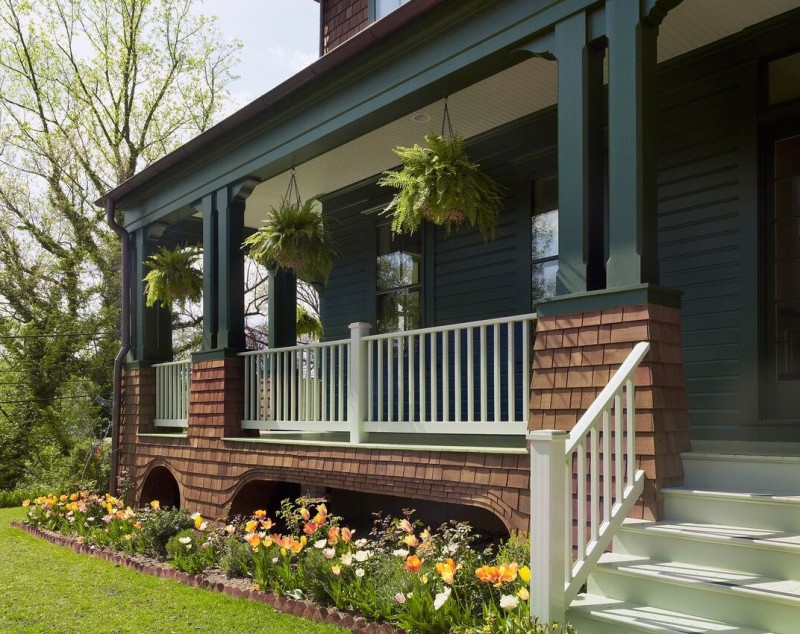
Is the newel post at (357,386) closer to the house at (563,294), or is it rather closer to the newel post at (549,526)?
the house at (563,294)

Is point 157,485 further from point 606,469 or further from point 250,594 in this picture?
point 606,469

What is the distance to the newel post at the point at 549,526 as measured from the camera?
3160mm

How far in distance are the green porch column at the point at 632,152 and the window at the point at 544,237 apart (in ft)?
8.70

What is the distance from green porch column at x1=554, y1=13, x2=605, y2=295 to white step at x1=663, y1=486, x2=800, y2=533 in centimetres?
125

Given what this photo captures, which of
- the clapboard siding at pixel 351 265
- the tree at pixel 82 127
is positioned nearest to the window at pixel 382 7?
the clapboard siding at pixel 351 265

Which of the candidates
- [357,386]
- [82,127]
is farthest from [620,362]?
[82,127]

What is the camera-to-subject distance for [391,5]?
8836 mm

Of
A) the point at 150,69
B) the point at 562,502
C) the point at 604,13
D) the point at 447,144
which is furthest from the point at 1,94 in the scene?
the point at 562,502

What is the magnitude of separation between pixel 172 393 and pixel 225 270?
6.32 ft

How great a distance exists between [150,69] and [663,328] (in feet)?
58.6

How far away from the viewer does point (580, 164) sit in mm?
4320

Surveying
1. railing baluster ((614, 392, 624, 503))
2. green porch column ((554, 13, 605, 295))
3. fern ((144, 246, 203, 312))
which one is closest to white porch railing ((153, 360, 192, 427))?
fern ((144, 246, 203, 312))

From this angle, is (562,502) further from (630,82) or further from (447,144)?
(447,144)

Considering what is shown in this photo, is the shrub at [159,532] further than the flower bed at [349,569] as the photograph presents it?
Yes
